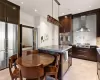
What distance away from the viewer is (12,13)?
12.7ft

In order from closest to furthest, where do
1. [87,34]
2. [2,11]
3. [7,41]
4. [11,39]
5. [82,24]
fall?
1. [2,11]
2. [7,41]
3. [11,39]
4. [87,34]
5. [82,24]

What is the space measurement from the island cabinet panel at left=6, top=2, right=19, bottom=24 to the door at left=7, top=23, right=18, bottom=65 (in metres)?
0.24

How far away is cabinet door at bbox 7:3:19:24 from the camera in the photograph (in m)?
3.68

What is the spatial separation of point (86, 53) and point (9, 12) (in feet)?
16.0

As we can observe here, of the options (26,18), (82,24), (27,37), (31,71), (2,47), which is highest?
(26,18)

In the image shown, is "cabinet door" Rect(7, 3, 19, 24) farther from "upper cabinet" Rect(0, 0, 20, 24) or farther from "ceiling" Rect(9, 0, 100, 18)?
"ceiling" Rect(9, 0, 100, 18)

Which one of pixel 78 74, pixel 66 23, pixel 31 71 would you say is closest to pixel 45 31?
pixel 66 23

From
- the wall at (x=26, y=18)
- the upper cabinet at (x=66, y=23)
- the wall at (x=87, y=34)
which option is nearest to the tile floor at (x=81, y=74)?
the wall at (x=87, y=34)

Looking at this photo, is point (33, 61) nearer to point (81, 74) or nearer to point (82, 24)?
point (81, 74)

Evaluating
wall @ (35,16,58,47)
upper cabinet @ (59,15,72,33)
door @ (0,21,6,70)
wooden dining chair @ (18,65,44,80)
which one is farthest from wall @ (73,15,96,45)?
wooden dining chair @ (18,65,44,80)

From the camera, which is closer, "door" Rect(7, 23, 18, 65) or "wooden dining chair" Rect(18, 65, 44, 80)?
"wooden dining chair" Rect(18, 65, 44, 80)

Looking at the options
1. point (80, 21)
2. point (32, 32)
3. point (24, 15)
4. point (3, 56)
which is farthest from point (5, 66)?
point (80, 21)

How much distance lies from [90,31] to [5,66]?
549 cm

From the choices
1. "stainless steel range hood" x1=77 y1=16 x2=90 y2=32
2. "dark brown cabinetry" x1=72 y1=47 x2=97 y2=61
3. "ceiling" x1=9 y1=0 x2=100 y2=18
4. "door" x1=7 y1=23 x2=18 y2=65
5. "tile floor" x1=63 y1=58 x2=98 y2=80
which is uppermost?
"ceiling" x1=9 y1=0 x2=100 y2=18
